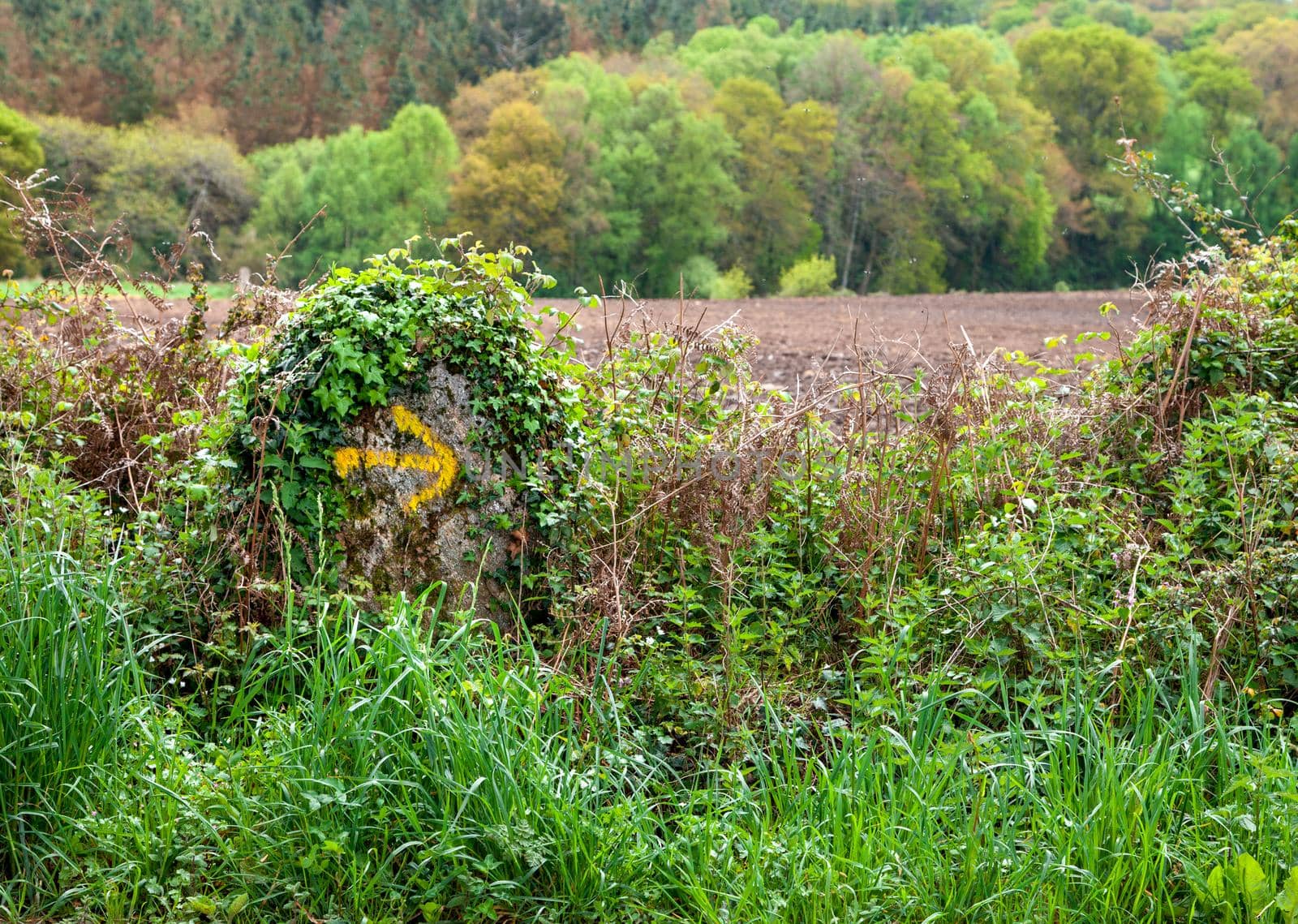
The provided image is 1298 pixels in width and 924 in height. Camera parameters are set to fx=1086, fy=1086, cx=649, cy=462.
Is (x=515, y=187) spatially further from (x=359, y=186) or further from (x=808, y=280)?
(x=808, y=280)

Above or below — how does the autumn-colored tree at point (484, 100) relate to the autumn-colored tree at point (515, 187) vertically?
above

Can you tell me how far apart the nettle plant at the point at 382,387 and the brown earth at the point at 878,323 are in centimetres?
100

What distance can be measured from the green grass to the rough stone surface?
2.64 ft

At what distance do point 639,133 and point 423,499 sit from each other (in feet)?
176

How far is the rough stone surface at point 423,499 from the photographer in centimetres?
449

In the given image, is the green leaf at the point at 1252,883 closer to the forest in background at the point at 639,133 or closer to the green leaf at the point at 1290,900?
the green leaf at the point at 1290,900

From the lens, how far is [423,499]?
4.54 metres

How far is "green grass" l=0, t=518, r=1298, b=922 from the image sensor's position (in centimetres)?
297

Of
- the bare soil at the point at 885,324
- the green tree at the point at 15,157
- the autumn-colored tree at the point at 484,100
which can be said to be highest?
the autumn-colored tree at the point at 484,100

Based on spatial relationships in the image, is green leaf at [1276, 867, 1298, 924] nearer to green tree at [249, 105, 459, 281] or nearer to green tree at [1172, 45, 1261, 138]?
green tree at [249, 105, 459, 281]

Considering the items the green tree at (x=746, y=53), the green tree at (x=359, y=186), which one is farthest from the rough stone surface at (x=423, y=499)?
the green tree at (x=746, y=53)

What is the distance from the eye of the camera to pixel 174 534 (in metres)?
4.68

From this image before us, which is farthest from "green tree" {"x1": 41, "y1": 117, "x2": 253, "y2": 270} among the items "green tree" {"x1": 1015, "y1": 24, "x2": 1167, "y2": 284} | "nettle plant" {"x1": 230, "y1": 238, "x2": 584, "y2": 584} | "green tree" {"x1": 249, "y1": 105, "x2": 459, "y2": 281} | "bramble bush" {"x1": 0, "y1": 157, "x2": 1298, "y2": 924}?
"green tree" {"x1": 1015, "y1": 24, "x2": 1167, "y2": 284}

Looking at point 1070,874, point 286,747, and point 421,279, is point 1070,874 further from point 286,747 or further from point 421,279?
point 421,279
